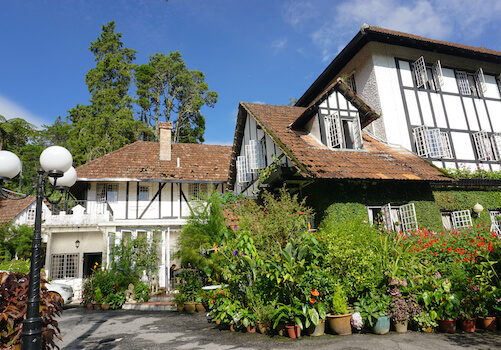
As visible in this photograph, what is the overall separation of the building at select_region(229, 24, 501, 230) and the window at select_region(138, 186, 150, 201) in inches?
225

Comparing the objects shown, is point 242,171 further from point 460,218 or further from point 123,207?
point 460,218

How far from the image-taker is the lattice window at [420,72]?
1338cm

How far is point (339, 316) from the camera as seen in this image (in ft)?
18.8

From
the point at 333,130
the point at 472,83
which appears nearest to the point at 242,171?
the point at 333,130

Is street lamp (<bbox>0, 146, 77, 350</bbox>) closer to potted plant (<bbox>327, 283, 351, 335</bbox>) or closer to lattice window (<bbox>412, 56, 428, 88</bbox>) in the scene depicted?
potted plant (<bbox>327, 283, 351, 335</bbox>)

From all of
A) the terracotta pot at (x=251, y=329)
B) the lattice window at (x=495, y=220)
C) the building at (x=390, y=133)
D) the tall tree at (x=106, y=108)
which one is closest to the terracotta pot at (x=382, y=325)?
the terracotta pot at (x=251, y=329)

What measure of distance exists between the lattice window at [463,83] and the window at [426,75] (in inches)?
49.3

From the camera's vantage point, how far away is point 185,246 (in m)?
11.6

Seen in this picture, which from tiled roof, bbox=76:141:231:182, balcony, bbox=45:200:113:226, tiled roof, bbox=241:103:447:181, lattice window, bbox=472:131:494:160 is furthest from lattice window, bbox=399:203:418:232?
balcony, bbox=45:200:113:226

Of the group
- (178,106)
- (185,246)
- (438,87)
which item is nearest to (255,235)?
(185,246)

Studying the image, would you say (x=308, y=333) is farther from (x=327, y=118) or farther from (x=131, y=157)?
(x=131, y=157)

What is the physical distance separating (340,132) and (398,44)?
5838 mm

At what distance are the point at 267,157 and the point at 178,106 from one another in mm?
22538

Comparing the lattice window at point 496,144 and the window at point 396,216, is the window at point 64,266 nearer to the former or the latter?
the window at point 396,216
